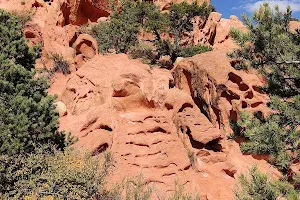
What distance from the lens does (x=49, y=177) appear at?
7.95m

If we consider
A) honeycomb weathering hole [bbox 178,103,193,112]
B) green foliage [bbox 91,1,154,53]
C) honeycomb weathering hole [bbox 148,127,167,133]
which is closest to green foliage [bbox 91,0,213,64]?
green foliage [bbox 91,1,154,53]

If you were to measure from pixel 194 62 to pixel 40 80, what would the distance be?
7.66 meters

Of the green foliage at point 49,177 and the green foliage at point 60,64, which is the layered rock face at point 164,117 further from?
the green foliage at point 49,177

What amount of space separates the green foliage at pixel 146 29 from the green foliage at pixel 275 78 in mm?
12576

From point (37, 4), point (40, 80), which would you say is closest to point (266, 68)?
point (40, 80)

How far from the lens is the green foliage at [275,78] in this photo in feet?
22.3

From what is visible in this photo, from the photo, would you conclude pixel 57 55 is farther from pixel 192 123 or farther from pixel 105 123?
pixel 192 123

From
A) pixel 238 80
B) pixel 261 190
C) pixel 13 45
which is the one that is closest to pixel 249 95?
pixel 238 80

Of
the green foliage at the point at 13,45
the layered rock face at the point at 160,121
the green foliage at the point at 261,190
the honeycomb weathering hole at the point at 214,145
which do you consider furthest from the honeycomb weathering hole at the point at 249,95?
the green foliage at the point at 13,45

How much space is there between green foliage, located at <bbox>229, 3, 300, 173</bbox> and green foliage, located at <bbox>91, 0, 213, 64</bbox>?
41.3 ft

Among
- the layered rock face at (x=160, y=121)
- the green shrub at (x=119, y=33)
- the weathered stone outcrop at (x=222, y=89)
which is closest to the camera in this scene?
the layered rock face at (x=160, y=121)

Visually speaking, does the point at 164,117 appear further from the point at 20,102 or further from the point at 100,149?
the point at 20,102

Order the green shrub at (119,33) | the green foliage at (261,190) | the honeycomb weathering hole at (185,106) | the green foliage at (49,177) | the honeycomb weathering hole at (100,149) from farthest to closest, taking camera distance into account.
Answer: the green shrub at (119,33), the honeycomb weathering hole at (185,106), the honeycomb weathering hole at (100,149), the green foliage at (49,177), the green foliage at (261,190)

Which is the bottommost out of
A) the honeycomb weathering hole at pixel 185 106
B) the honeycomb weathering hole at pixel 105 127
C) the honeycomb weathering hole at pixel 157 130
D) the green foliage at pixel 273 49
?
the honeycomb weathering hole at pixel 105 127
